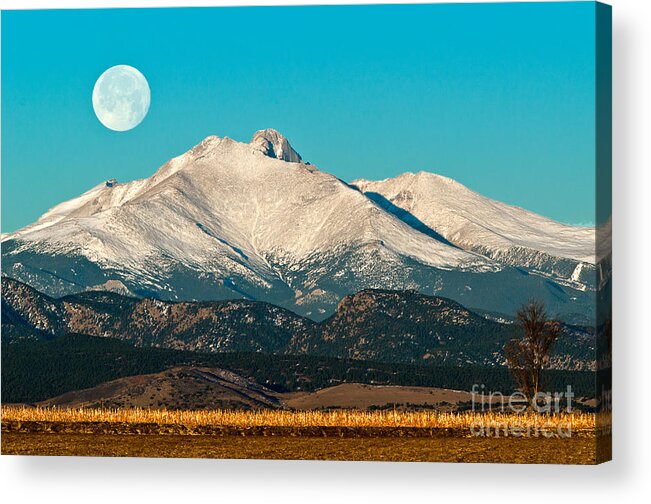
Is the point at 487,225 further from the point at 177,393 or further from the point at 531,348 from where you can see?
the point at 177,393

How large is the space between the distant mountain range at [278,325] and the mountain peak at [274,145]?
4720mm

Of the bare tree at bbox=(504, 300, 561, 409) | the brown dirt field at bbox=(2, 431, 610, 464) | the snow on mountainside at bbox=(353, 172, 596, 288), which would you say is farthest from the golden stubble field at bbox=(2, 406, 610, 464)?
the snow on mountainside at bbox=(353, 172, 596, 288)

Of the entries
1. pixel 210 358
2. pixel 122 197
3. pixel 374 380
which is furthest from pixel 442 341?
pixel 122 197

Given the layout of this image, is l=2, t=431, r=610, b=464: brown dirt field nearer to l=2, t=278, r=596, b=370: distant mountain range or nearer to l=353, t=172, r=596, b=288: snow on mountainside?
l=353, t=172, r=596, b=288: snow on mountainside

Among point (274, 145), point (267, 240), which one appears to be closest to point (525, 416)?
point (274, 145)

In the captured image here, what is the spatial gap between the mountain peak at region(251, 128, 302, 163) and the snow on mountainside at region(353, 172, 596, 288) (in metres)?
1.56

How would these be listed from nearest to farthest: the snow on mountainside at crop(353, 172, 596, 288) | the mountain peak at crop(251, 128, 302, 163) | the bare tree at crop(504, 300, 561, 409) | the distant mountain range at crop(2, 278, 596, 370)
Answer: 1. the bare tree at crop(504, 300, 561, 409)
2. the snow on mountainside at crop(353, 172, 596, 288)
3. the mountain peak at crop(251, 128, 302, 163)
4. the distant mountain range at crop(2, 278, 596, 370)

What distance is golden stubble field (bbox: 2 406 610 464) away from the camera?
33.6 meters

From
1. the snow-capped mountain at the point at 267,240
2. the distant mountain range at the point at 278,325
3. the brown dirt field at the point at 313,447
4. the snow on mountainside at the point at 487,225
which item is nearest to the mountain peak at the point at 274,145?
the snow-capped mountain at the point at 267,240

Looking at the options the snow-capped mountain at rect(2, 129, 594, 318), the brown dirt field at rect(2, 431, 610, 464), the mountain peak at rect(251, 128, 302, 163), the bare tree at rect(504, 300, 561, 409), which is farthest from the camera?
the snow-capped mountain at rect(2, 129, 594, 318)

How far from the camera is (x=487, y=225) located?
39.8 metres

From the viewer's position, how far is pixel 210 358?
42.3 metres

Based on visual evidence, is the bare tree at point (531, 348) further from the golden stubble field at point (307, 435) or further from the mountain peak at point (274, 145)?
the mountain peak at point (274, 145)

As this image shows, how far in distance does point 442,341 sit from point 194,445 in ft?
36.5
